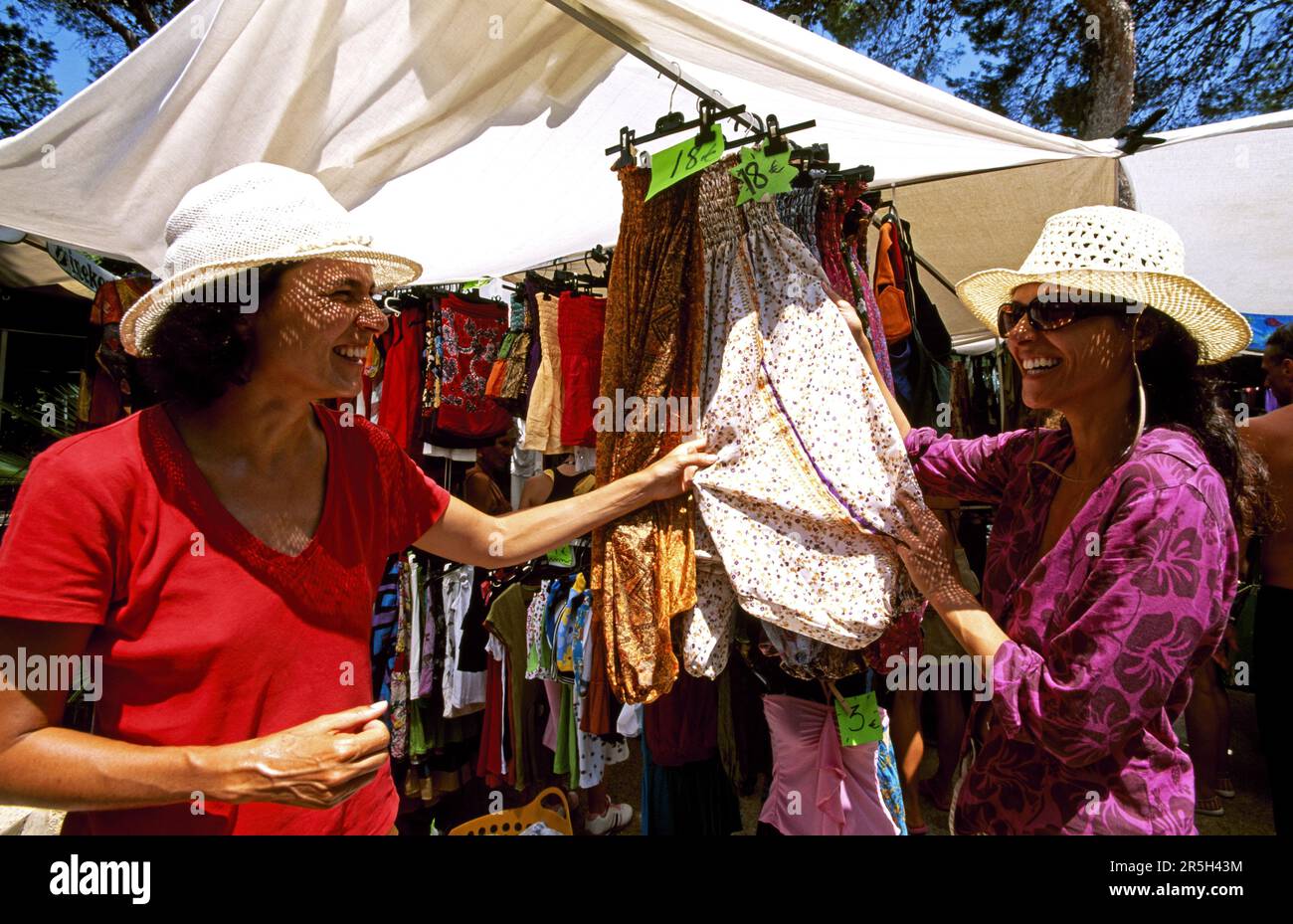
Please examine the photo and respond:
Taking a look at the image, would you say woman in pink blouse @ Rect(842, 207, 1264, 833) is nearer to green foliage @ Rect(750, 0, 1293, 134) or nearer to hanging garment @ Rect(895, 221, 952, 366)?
hanging garment @ Rect(895, 221, 952, 366)

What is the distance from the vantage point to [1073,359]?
1525mm

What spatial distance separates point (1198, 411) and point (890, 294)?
1.59 metres

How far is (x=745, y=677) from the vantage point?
2879 mm

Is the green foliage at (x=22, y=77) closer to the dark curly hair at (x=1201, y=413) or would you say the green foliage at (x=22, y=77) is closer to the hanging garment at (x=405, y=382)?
the hanging garment at (x=405, y=382)

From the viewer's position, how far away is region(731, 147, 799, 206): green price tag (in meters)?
1.84

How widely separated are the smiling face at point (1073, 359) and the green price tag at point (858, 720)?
3.16ft

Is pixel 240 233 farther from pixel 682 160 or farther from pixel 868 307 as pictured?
pixel 868 307

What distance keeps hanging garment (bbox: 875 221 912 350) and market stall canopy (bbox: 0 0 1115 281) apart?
0.30 meters

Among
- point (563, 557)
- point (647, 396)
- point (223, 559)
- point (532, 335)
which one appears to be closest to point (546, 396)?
point (532, 335)

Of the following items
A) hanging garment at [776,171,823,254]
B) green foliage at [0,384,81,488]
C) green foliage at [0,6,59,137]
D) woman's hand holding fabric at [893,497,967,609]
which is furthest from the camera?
green foliage at [0,6,59,137]
